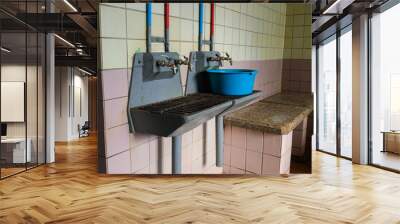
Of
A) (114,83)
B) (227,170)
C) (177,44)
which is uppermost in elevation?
(177,44)

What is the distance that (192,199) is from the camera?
8.92 feet

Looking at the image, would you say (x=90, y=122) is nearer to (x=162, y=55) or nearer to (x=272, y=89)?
(x=162, y=55)

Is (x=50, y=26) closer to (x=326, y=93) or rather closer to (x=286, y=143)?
(x=286, y=143)

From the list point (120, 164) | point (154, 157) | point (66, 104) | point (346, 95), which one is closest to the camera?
point (120, 164)

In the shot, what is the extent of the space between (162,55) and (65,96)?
2122 millimetres

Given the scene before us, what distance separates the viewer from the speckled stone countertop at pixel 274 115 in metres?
2.84

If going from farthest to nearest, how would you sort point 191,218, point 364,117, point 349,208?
1. point 364,117
2. point 349,208
3. point 191,218

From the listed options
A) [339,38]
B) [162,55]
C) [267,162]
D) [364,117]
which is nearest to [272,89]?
[267,162]

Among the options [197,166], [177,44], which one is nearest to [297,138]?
[197,166]

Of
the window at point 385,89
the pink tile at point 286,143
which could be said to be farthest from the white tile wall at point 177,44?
the window at point 385,89

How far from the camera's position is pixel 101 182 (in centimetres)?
324

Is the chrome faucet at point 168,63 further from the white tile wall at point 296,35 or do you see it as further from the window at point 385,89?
the window at point 385,89

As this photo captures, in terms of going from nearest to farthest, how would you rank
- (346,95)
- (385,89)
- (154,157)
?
(154,157)
(385,89)
(346,95)

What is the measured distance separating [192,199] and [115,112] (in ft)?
2.82
